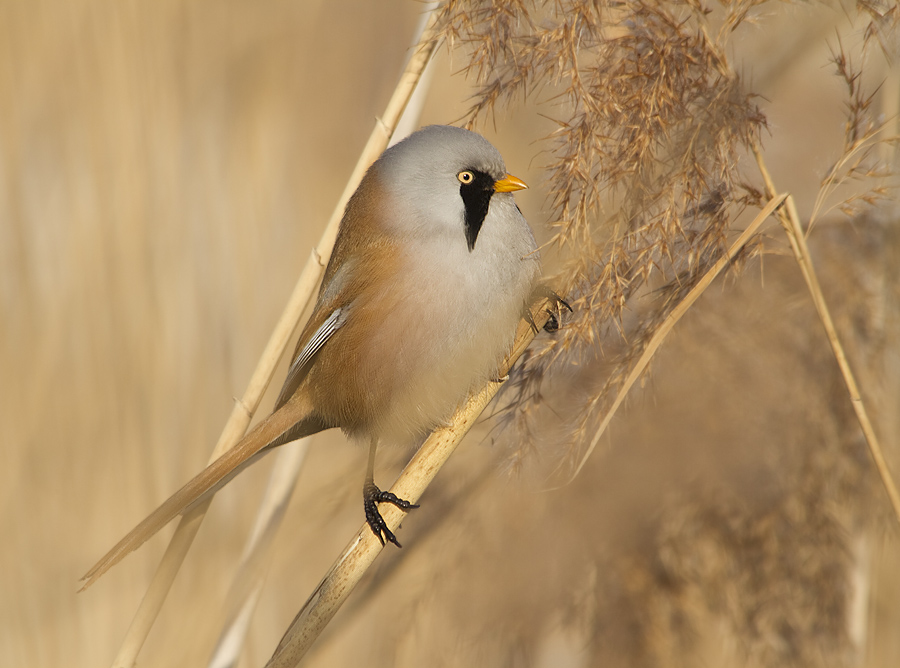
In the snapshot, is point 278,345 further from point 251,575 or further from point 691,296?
point 691,296

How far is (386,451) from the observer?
2082 millimetres

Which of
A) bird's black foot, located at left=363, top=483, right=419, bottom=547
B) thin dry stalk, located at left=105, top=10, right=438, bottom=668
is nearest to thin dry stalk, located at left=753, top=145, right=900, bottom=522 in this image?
thin dry stalk, located at left=105, top=10, right=438, bottom=668

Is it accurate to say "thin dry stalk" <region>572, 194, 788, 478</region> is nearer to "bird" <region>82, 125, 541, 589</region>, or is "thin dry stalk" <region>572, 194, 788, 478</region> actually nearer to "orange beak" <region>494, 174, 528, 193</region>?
"bird" <region>82, 125, 541, 589</region>

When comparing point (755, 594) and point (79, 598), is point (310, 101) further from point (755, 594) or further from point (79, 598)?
point (755, 594)

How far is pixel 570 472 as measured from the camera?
68.7 inches

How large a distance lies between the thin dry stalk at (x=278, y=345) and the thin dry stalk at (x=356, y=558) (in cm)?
27

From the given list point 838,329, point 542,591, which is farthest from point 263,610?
point 838,329

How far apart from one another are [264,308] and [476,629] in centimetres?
119

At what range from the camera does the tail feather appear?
56.1 inches

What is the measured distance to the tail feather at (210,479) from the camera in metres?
1.42

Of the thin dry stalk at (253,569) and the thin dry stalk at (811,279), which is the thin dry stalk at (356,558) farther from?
the thin dry stalk at (811,279)

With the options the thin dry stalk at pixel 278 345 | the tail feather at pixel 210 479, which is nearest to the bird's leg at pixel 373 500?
the tail feather at pixel 210 479

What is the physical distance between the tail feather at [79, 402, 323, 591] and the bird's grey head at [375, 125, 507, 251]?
573 millimetres

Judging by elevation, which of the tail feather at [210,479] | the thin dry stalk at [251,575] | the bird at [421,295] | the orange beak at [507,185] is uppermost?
the orange beak at [507,185]
